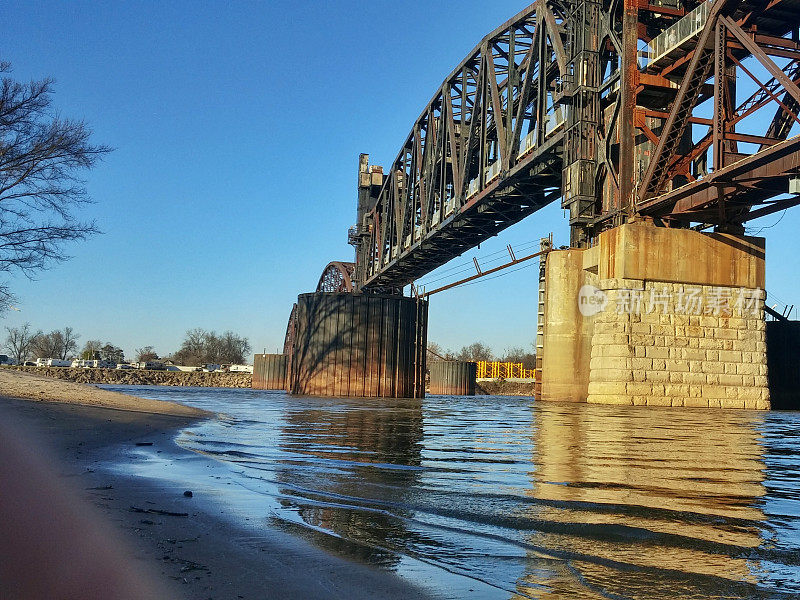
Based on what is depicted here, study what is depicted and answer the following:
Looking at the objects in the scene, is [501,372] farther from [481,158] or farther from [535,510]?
[535,510]

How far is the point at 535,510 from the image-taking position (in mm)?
3709

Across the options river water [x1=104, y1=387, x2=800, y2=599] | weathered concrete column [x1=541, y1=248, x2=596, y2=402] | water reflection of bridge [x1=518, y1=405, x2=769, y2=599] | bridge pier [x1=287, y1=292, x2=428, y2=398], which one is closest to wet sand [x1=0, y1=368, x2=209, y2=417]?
river water [x1=104, y1=387, x2=800, y2=599]

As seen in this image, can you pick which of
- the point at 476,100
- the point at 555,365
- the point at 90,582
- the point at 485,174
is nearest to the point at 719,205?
the point at 555,365

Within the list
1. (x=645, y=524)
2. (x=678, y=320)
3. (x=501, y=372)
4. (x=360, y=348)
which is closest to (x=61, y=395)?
(x=645, y=524)

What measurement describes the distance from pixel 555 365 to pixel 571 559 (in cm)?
2245

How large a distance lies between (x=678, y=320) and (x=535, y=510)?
19650 mm

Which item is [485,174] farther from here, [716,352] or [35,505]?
[35,505]

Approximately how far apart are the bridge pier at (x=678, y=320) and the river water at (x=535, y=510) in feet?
43.7

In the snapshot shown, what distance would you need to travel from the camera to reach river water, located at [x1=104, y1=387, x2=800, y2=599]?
248cm

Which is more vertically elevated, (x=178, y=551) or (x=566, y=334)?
(x=566, y=334)

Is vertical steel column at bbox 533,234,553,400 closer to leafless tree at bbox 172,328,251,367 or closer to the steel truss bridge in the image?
the steel truss bridge

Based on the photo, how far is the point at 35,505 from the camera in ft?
9.56

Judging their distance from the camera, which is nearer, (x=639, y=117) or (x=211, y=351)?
(x=639, y=117)

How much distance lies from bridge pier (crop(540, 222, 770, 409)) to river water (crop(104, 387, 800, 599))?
43.7ft
